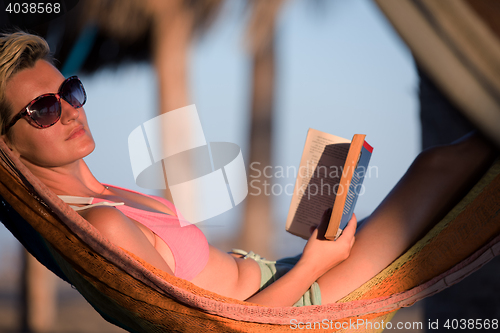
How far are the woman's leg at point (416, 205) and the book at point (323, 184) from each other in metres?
0.08

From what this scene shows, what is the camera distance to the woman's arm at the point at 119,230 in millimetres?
680

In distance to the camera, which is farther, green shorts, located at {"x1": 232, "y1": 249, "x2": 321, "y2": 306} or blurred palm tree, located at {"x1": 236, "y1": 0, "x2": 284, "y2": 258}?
blurred palm tree, located at {"x1": 236, "y1": 0, "x2": 284, "y2": 258}

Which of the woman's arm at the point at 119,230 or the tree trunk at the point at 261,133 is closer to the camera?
the woman's arm at the point at 119,230

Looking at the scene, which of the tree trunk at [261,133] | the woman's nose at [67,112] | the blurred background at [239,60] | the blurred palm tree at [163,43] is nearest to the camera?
the woman's nose at [67,112]

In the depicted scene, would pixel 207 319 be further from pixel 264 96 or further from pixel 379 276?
pixel 264 96

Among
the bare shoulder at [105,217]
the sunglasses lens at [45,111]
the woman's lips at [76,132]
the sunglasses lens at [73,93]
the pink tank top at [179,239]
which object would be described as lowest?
the pink tank top at [179,239]

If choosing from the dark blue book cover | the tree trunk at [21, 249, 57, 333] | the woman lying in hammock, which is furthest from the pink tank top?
the tree trunk at [21, 249, 57, 333]

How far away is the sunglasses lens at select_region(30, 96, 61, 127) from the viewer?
0.74 metres

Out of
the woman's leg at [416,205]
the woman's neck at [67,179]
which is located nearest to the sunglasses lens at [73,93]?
the woman's neck at [67,179]

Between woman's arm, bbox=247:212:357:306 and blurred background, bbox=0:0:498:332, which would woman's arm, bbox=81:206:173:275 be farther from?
blurred background, bbox=0:0:498:332

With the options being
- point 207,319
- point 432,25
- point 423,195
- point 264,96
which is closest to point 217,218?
point 207,319

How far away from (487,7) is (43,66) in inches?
34.8

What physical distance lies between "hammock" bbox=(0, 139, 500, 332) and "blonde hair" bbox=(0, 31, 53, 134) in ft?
0.25

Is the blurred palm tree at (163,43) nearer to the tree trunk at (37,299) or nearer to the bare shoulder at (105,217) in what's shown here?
the tree trunk at (37,299)
